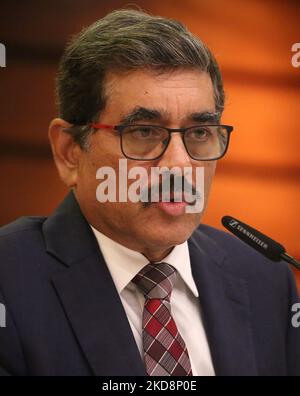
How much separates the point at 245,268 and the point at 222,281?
0.21ft

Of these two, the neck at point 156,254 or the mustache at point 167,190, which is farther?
the neck at point 156,254

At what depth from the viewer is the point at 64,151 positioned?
3.70ft

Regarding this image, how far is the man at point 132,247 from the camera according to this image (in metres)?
1.00

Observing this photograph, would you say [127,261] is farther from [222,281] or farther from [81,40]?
[81,40]

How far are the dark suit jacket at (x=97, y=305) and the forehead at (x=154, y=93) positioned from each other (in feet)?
0.70

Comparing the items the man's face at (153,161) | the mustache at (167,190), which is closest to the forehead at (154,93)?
the man's face at (153,161)

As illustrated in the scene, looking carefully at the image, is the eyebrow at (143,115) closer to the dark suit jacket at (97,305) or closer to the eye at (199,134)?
the eye at (199,134)

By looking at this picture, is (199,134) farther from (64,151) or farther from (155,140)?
(64,151)

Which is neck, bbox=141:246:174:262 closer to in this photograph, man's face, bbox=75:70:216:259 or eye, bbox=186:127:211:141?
man's face, bbox=75:70:216:259

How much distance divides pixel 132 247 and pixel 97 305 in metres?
0.13

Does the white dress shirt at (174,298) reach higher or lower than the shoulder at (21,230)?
lower

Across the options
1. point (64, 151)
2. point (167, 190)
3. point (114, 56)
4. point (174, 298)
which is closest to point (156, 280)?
point (174, 298)

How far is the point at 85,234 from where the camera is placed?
1.11 meters

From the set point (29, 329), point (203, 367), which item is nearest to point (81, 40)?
point (29, 329)
